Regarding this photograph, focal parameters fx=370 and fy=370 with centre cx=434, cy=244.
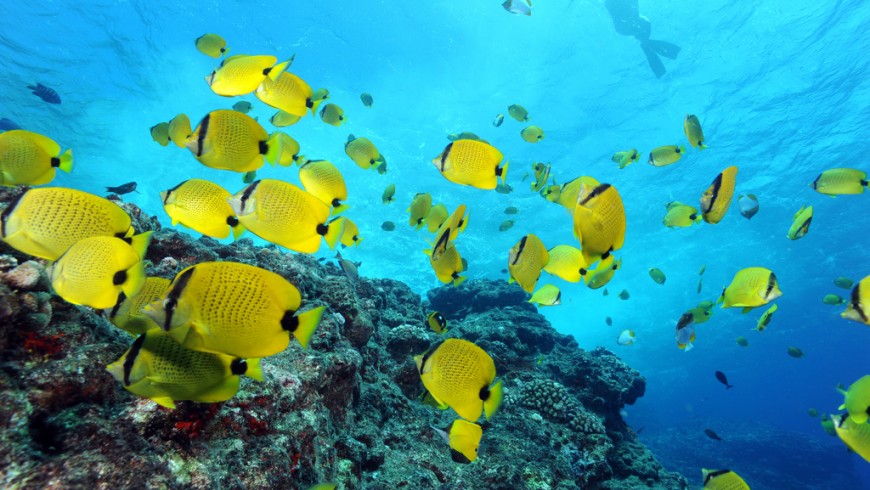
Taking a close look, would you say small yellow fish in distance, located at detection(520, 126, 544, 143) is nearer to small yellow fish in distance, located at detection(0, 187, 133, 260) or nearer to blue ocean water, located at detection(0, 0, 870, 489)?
small yellow fish in distance, located at detection(0, 187, 133, 260)

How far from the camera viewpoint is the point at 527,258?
291cm

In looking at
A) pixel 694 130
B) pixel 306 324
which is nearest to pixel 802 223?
pixel 694 130

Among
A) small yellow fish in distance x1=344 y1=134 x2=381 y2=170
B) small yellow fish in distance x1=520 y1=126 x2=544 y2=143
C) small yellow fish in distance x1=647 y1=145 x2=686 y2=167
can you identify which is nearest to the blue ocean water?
small yellow fish in distance x1=520 y1=126 x2=544 y2=143

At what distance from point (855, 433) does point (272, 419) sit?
4511mm

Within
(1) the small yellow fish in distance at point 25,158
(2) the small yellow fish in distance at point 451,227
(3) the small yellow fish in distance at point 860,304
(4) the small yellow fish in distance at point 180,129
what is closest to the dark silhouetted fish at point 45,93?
(4) the small yellow fish in distance at point 180,129

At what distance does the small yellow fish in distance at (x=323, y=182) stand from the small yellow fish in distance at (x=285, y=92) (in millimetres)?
529

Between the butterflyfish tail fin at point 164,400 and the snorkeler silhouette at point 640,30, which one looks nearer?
the butterflyfish tail fin at point 164,400

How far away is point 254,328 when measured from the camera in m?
1.49

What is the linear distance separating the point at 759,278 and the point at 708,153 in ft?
91.8

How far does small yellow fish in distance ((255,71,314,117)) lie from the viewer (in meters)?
3.09

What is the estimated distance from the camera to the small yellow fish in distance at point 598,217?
1.90m

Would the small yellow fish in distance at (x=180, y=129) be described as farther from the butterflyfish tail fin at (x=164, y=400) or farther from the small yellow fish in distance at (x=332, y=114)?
the butterflyfish tail fin at (x=164, y=400)

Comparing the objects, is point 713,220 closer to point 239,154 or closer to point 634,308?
point 239,154

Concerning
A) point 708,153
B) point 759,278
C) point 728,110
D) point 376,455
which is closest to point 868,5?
point 728,110
